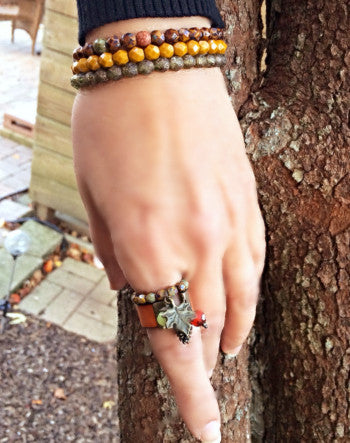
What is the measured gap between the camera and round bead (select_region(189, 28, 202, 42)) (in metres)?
0.70

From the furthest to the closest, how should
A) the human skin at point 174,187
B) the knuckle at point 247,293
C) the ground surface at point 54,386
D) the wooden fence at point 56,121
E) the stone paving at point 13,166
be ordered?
the stone paving at point 13,166 → the wooden fence at point 56,121 → the ground surface at point 54,386 → the knuckle at point 247,293 → the human skin at point 174,187

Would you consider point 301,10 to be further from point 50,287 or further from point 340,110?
point 50,287

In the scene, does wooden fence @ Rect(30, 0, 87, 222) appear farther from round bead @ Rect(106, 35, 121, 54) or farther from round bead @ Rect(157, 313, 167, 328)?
round bead @ Rect(157, 313, 167, 328)

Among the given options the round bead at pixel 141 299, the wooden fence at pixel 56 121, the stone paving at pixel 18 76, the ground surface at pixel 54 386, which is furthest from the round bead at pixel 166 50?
the stone paving at pixel 18 76

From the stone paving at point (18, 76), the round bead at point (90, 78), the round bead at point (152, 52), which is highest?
the round bead at point (152, 52)

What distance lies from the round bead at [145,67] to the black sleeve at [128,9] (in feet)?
0.21

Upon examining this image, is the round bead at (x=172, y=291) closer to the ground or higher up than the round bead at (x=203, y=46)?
closer to the ground

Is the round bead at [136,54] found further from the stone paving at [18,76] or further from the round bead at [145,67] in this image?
the stone paving at [18,76]

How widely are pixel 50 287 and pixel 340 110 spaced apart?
3026 millimetres

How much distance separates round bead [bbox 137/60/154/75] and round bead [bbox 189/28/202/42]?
7cm

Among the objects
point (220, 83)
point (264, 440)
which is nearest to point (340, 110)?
point (220, 83)

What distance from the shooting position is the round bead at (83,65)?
71 cm

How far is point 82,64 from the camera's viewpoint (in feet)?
2.35

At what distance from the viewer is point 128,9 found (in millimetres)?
680
